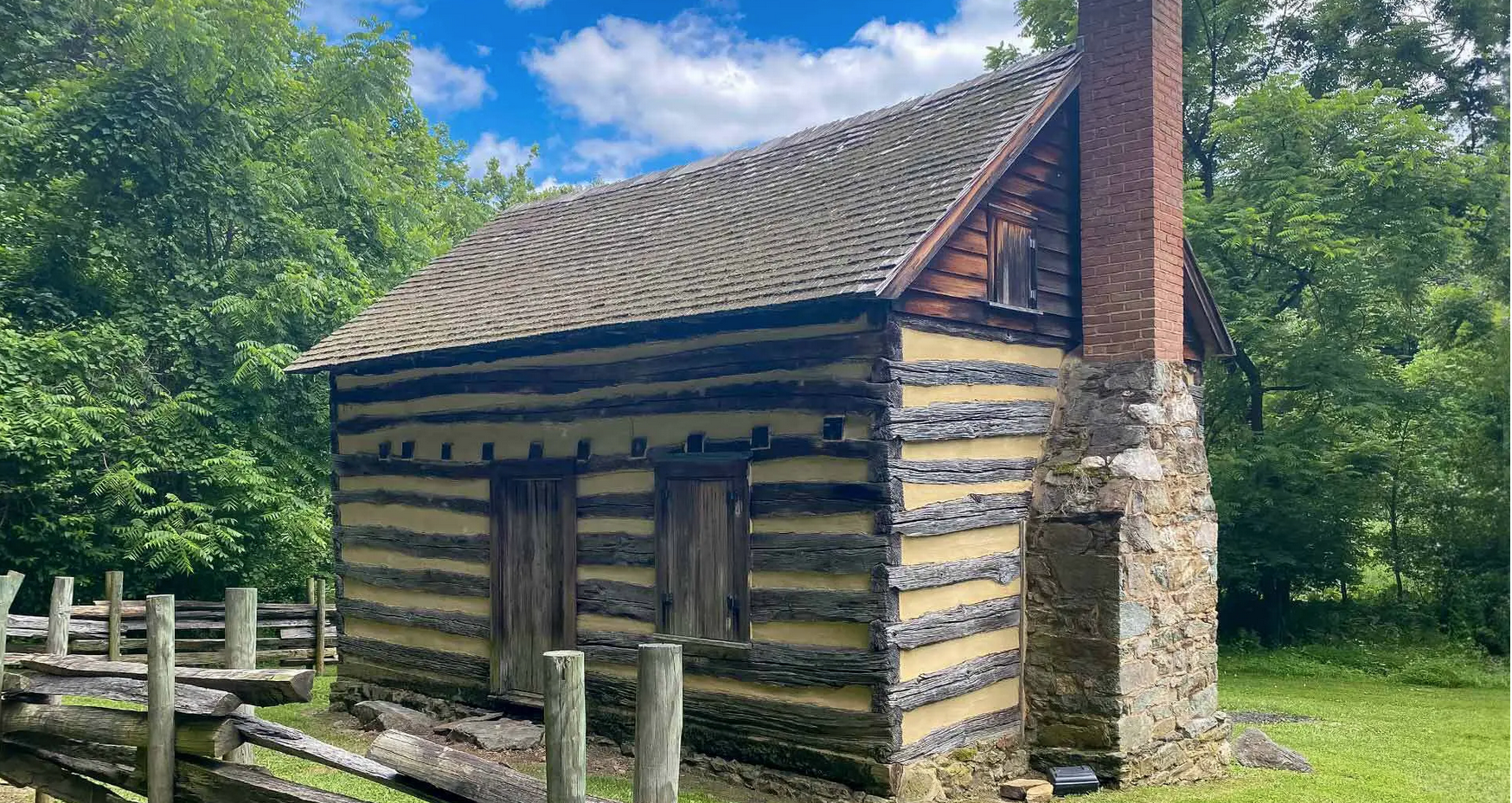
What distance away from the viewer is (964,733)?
8383 millimetres

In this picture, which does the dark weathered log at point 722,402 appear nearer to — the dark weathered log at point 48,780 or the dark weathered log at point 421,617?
the dark weathered log at point 421,617

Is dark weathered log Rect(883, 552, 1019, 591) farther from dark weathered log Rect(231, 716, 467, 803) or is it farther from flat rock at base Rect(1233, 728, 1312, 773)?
dark weathered log Rect(231, 716, 467, 803)

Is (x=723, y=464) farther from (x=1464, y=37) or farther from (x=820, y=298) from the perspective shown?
(x=1464, y=37)

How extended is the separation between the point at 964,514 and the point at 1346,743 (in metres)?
5.50

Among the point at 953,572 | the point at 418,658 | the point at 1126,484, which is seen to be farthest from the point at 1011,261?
the point at 418,658

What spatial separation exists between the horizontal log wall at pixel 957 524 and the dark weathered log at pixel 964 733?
1 centimetres

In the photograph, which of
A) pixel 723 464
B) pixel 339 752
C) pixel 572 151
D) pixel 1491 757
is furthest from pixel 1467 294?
pixel 572 151

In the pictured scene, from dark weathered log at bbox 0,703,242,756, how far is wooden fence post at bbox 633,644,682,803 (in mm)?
3053

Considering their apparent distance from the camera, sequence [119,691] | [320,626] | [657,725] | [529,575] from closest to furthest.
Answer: [657,725]
[119,691]
[529,575]
[320,626]

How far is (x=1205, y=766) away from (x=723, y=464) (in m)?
5.00

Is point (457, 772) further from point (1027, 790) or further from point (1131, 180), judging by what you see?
point (1131, 180)

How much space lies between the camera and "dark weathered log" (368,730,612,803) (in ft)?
14.4

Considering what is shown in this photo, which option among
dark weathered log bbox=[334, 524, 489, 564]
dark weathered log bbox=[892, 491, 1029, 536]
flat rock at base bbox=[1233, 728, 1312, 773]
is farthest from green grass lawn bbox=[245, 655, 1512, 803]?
dark weathered log bbox=[892, 491, 1029, 536]

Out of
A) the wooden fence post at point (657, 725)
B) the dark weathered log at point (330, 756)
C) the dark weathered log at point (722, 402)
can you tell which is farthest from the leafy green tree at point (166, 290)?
the wooden fence post at point (657, 725)
